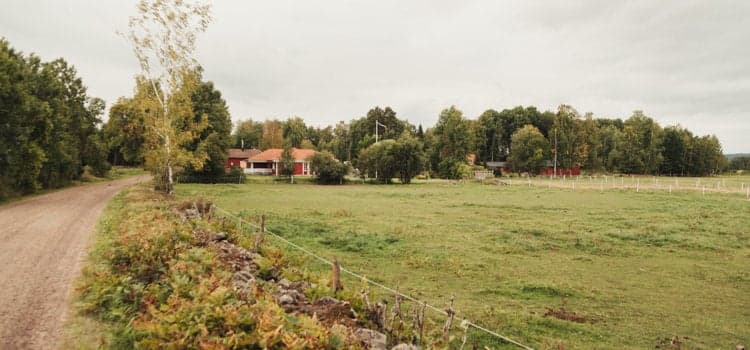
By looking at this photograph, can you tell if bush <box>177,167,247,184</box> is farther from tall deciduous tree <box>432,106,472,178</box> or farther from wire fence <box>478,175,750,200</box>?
tall deciduous tree <box>432,106,472,178</box>

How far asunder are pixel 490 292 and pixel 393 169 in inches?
1867

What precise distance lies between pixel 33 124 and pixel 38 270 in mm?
24965

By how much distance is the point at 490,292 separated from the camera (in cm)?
1077

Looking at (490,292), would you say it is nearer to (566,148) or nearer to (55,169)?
(55,169)

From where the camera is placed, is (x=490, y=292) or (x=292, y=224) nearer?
(x=490, y=292)

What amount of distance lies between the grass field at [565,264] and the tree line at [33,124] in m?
14.4

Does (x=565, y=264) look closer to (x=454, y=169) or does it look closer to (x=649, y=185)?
(x=649, y=185)

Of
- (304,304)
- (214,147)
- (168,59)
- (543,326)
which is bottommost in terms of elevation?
(543,326)

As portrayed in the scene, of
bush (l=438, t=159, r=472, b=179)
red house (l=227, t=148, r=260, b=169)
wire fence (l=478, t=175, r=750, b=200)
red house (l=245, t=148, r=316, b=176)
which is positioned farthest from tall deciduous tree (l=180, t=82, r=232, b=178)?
bush (l=438, t=159, r=472, b=179)

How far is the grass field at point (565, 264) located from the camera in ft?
28.4

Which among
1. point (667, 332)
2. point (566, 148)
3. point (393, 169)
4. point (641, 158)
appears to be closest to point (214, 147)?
point (393, 169)

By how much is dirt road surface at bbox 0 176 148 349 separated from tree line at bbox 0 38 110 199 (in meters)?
8.83

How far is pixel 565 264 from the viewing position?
536 inches

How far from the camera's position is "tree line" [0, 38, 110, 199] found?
84.4 feet
